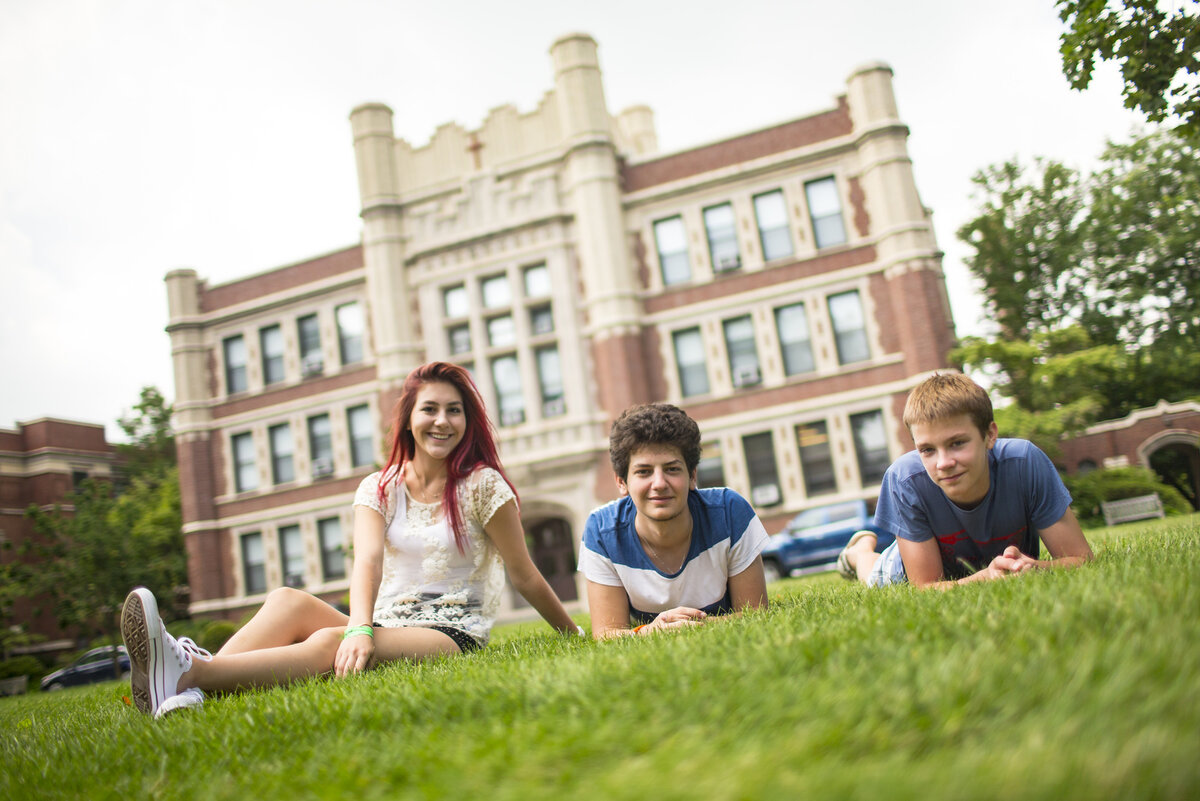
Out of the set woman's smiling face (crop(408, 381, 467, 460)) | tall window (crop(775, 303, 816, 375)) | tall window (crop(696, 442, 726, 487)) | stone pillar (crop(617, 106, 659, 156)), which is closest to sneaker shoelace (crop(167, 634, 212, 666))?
woman's smiling face (crop(408, 381, 467, 460))

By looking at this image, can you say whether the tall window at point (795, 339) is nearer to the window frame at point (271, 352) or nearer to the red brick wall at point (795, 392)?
the red brick wall at point (795, 392)

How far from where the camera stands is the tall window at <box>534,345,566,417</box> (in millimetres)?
22000

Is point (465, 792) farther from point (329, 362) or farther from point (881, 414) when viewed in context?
point (329, 362)

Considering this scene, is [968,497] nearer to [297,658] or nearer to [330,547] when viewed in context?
[297,658]

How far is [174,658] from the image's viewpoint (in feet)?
11.7

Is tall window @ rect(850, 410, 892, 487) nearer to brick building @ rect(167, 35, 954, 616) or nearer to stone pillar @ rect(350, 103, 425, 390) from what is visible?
brick building @ rect(167, 35, 954, 616)

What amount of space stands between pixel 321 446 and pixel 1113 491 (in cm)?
2112

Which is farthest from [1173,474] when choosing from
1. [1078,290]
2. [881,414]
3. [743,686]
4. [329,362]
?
[743,686]

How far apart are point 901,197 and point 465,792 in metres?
20.7

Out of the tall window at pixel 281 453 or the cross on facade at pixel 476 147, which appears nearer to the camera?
the cross on facade at pixel 476 147

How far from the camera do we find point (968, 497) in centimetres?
398

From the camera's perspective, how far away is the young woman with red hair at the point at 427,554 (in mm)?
4145

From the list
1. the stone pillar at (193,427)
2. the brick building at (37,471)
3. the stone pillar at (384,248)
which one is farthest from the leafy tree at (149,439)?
Answer: the stone pillar at (384,248)

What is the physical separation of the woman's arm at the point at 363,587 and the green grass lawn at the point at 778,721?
522 mm
